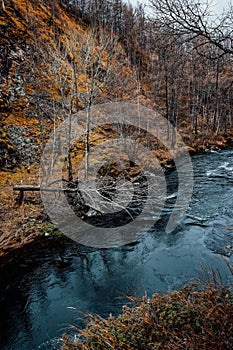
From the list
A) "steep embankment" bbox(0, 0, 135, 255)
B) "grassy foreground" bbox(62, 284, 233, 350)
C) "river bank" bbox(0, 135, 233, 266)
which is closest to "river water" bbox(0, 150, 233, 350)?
"river bank" bbox(0, 135, 233, 266)

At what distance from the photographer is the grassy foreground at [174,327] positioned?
353cm

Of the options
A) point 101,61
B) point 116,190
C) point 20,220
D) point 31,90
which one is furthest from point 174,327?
point 101,61

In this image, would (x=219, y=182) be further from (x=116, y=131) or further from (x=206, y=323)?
(x=206, y=323)

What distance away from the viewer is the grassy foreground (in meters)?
3.53

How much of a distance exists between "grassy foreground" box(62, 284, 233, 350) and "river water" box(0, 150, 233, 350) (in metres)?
1.01

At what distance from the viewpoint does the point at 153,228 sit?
1109 cm

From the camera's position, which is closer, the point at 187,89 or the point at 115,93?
the point at 115,93

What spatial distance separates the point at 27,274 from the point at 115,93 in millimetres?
17733

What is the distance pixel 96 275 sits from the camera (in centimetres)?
820

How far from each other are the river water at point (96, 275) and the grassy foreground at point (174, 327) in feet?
3.30

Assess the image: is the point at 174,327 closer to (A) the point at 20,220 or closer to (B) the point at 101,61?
(A) the point at 20,220

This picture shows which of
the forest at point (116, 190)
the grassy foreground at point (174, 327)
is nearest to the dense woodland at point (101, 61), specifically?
the forest at point (116, 190)

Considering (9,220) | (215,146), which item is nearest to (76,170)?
(9,220)

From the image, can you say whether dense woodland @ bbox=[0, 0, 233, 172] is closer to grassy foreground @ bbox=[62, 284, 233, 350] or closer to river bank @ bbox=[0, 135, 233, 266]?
river bank @ bbox=[0, 135, 233, 266]
